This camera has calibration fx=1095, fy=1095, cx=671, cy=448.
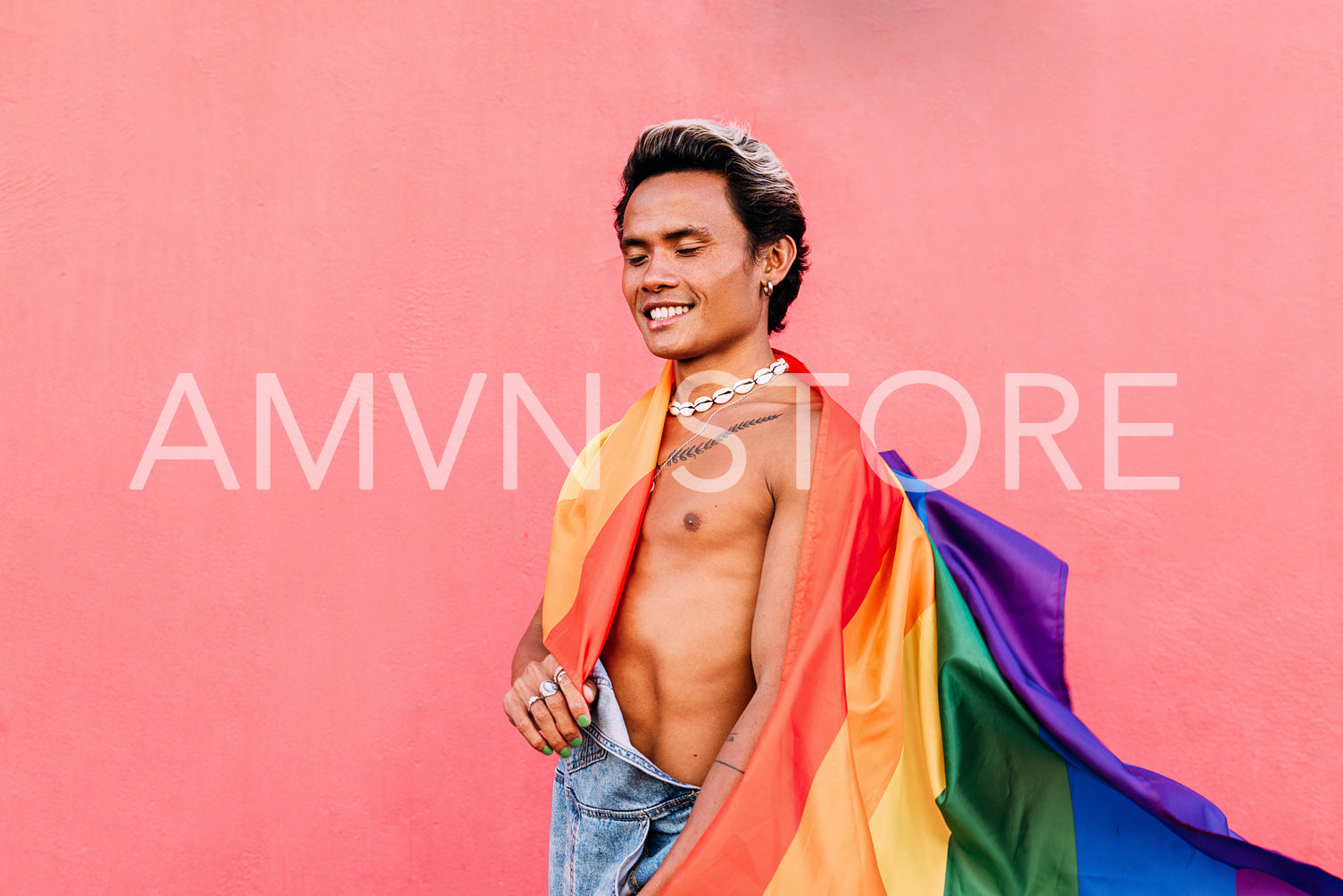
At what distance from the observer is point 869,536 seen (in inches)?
60.7

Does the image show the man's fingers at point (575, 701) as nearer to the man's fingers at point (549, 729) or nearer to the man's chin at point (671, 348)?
the man's fingers at point (549, 729)

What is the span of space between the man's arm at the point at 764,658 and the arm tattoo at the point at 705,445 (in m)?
0.11

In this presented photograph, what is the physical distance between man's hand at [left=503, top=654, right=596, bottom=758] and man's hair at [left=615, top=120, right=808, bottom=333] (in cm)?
74

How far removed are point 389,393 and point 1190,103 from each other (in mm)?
2016

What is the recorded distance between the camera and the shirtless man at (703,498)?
1.59m

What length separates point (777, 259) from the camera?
1812 millimetres

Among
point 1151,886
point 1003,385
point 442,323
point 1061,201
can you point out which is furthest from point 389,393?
point 1151,886

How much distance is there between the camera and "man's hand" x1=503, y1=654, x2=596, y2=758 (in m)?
1.60

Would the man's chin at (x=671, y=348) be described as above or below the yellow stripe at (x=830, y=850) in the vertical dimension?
above

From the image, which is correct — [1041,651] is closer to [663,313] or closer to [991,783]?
[991,783]

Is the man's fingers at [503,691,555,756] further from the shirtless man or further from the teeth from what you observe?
the teeth

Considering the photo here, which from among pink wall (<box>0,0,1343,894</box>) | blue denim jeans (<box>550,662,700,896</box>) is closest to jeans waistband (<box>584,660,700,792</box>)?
blue denim jeans (<box>550,662,700,896</box>)

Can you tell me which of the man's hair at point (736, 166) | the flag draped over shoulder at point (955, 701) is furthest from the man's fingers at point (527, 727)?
the man's hair at point (736, 166)

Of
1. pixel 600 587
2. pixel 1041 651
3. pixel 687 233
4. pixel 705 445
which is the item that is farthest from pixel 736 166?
pixel 1041 651
